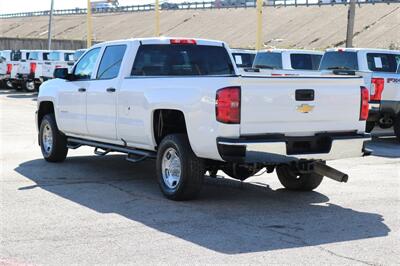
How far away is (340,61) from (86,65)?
7.49 meters

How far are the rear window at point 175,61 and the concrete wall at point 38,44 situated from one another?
6079cm

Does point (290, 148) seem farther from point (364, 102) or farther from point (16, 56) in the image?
point (16, 56)

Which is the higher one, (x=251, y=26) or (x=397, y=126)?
(x=251, y=26)

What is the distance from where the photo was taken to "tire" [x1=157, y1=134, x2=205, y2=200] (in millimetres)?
7812

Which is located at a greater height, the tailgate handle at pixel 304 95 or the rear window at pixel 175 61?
the rear window at pixel 175 61

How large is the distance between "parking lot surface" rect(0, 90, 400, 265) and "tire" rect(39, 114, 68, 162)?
0.18m

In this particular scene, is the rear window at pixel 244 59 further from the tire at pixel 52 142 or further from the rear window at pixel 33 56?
the rear window at pixel 33 56

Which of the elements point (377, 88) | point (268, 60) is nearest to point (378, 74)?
point (377, 88)

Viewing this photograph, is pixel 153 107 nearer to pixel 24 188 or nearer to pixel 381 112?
pixel 24 188

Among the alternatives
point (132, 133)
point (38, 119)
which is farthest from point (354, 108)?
point (38, 119)

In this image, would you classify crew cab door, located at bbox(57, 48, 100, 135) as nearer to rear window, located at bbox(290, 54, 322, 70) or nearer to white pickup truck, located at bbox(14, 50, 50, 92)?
rear window, located at bbox(290, 54, 322, 70)

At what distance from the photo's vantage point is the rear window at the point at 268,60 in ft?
63.5

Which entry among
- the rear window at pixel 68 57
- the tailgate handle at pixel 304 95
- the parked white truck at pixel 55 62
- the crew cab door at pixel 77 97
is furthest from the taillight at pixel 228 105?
the rear window at pixel 68 57

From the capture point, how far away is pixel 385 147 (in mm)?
14516
